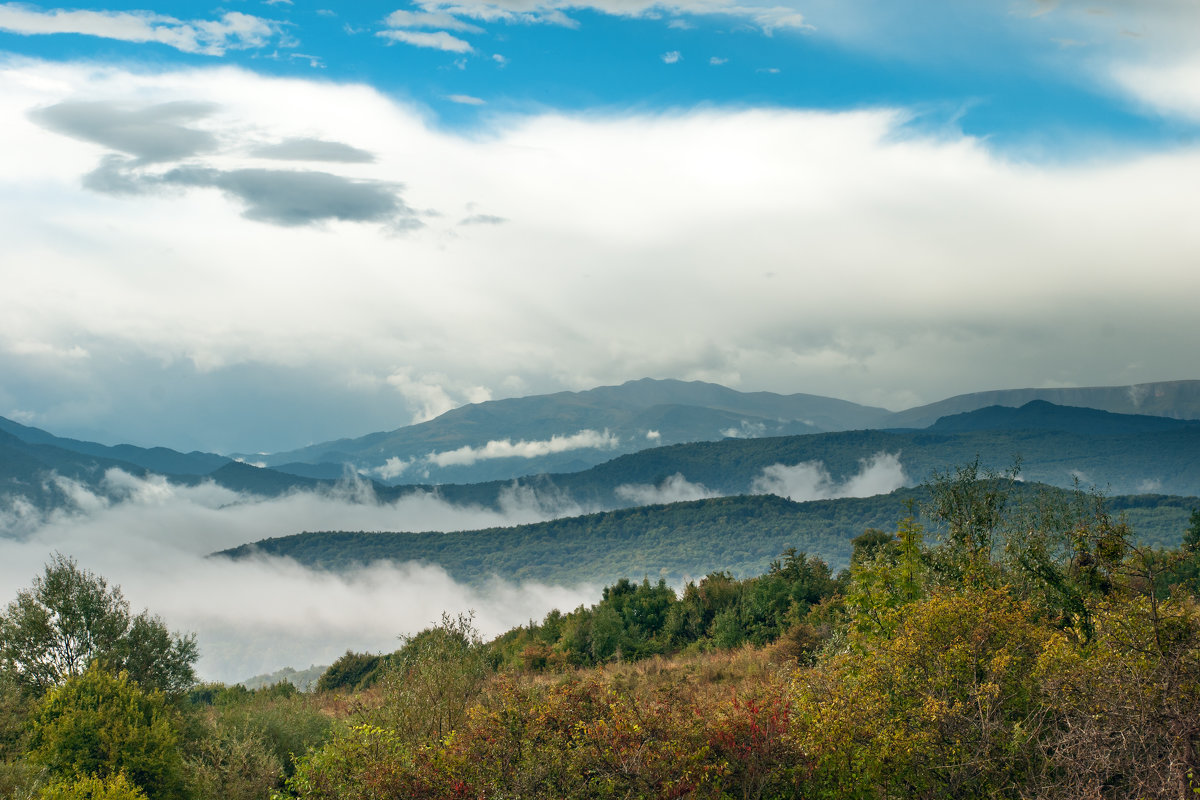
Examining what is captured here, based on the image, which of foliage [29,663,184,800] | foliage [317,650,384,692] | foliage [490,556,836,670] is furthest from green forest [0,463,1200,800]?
foliage [317,650,384,692]

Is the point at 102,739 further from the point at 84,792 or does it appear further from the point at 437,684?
the point at 437,684

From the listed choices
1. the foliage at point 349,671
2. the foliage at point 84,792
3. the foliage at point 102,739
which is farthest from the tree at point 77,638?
the foliage at point 349,671

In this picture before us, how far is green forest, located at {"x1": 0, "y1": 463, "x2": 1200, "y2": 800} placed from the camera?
1836cm

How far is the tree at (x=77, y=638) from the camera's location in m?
47.4

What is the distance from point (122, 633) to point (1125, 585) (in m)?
52.7

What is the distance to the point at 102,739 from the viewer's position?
3528 centimetres

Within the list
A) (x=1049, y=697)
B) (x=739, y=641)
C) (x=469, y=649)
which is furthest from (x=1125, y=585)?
(x=739, y=641)

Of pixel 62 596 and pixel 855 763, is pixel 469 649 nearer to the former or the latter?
pixel 855 763

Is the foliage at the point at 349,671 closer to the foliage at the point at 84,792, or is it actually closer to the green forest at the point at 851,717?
the green forest at the point at 851,717

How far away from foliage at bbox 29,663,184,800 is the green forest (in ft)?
0.32


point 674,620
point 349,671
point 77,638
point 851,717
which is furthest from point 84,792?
point 349,671

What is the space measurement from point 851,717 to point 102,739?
105ft

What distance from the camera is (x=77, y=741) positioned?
116 ft

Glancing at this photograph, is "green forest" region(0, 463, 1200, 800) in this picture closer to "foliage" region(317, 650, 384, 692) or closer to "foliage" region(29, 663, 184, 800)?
"foliage" region(29, 663, 184, 800)
